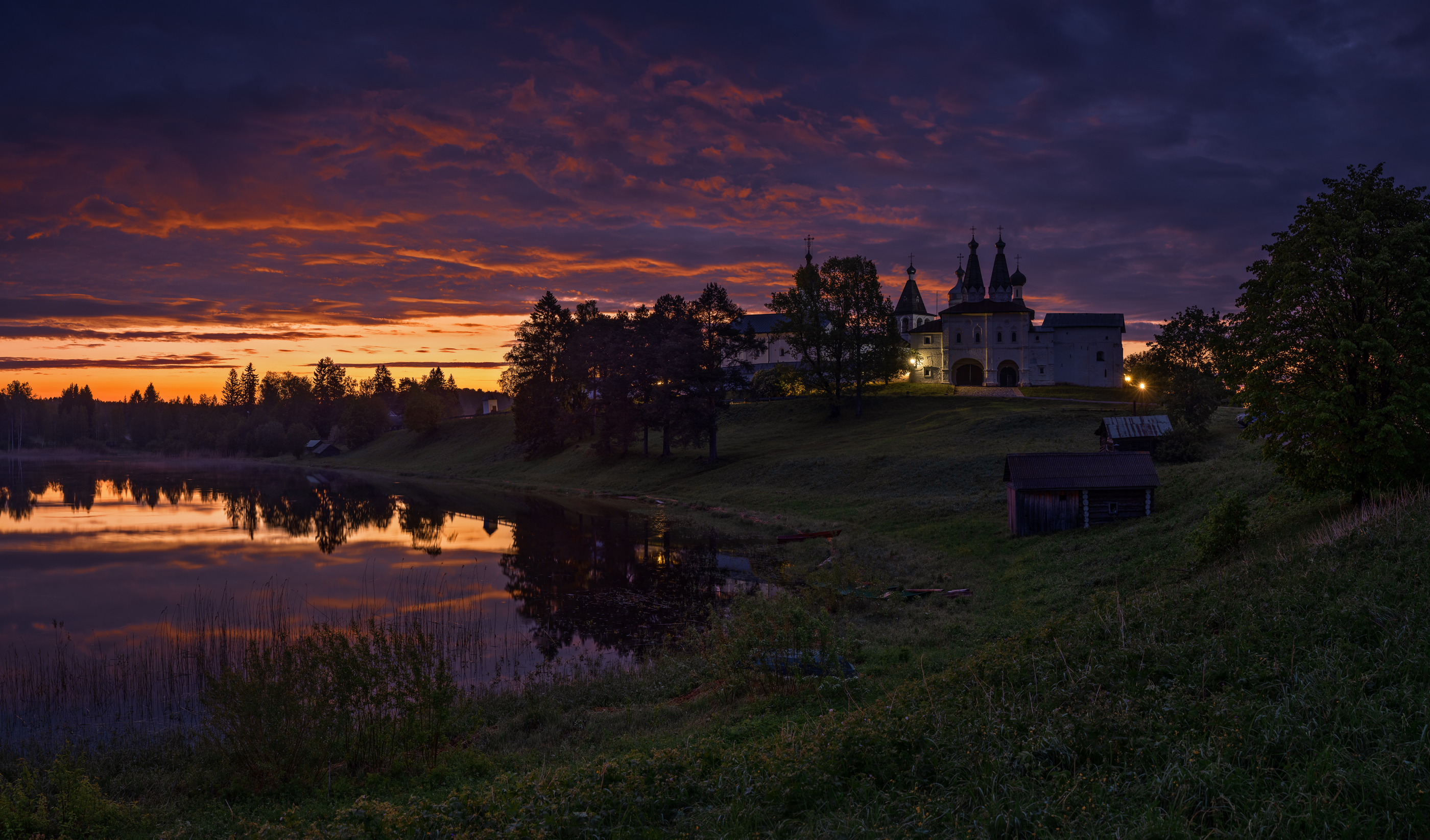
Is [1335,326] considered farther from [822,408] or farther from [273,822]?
[822,408]

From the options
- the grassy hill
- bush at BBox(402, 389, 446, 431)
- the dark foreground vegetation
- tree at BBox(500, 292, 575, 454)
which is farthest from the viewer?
bush at BBox(402, 389, 446, 431)

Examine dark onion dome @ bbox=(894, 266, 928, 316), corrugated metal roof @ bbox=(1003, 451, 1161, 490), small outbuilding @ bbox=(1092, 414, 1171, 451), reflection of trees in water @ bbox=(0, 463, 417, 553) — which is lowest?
reflection of trees in water @ bbox=(0, 463, 417, 553)

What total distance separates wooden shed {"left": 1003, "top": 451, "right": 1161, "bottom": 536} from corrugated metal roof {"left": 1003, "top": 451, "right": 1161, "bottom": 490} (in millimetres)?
21

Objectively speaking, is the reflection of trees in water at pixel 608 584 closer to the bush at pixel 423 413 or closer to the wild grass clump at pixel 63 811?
the wild grass clump at pixel 63 811

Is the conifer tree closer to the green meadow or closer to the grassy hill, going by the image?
the grassy hill

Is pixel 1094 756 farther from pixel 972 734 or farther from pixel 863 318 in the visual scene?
pixel 863 318

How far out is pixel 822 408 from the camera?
8031 cm

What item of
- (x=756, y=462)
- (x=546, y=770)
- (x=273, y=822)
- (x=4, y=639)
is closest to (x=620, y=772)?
(x=546, y=770)

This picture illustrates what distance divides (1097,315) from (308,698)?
372 ft

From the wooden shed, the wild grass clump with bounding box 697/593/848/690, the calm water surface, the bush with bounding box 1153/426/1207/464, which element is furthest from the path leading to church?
the wild grass clump with bounding box 697/593/848/690

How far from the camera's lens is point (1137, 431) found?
41812 millimetres

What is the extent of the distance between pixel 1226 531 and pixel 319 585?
3150 cm

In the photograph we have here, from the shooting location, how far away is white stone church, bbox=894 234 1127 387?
328 feet

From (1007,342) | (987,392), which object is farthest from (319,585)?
(1007,342)
